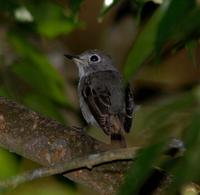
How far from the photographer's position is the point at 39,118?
11.7 ft

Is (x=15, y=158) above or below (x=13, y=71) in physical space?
below

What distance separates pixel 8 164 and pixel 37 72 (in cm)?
80

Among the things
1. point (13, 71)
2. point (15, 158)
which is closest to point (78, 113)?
point (13, 71)

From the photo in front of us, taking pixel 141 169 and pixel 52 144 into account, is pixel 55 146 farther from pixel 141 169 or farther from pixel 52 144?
pixel 141 169

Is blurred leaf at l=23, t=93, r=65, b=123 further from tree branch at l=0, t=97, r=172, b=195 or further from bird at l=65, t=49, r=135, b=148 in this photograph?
bird at l=65, t=49, r=135, b=148

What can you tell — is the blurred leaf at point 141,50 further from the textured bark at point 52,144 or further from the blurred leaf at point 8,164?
the blurred leaf at point 8,164

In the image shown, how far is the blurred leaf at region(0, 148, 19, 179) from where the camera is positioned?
3.58 metres

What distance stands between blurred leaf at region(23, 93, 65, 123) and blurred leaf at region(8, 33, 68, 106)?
82 millimetres

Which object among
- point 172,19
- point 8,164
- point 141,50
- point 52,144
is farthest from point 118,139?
point 172,19

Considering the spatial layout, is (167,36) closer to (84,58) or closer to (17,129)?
(17,129)

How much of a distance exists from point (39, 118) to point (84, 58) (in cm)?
359

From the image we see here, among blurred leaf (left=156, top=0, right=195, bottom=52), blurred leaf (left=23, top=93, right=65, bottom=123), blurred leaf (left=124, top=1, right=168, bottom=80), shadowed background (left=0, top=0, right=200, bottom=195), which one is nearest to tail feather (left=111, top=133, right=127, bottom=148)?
shadowed background (left=0, top=0, right=200, bottom=195)

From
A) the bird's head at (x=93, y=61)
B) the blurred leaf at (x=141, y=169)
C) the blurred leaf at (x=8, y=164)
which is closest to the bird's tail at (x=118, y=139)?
the blurred leaf at (x=8, y=164)

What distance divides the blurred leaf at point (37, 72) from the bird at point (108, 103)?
63cm
